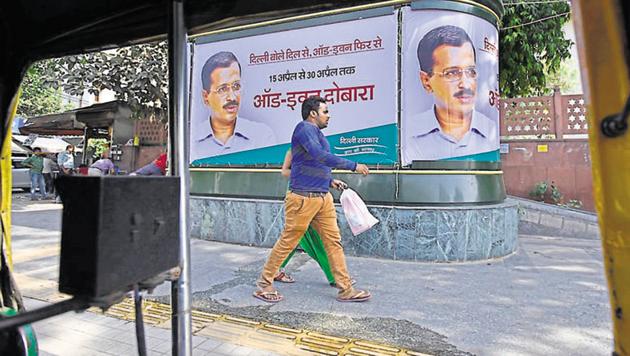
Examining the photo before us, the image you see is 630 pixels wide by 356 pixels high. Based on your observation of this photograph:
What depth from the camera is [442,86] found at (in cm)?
579

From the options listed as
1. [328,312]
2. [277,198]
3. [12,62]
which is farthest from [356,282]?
[12,62]

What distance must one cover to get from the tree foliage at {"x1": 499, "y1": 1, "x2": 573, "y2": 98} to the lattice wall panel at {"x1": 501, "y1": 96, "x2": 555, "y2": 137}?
5.84 feet

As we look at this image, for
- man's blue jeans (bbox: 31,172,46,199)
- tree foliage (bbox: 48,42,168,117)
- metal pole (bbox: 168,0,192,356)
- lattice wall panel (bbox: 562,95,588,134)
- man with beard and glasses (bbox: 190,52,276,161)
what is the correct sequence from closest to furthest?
metal pole (bbox: 168,0,192,356)
man with beard and glasses (bbox: 190,52,276,161)
lattice wall panel (bbox: 562,95,588,134)
tree foliage (bbox: 48,42,168,117)
man's blue jeans (bbox: 31,172,46,199)

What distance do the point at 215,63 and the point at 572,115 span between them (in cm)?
714

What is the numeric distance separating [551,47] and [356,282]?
28.2 feet

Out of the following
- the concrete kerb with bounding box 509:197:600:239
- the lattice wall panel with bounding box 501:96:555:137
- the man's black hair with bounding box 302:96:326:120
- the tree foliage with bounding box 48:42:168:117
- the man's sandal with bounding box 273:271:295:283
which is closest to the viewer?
the man's black hair with bounding box 302:96:326:120

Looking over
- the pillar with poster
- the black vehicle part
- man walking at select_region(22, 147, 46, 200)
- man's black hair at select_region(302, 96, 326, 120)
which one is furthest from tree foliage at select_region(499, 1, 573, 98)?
man walking at select_region(22, 147, 46, 200)

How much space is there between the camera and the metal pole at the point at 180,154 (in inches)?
85.3

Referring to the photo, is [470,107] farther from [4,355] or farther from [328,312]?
[4,355]

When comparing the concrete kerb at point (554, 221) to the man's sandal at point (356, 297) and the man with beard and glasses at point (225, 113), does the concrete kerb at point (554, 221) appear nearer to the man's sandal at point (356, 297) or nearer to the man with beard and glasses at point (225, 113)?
the man's sandal at point (356, 297)

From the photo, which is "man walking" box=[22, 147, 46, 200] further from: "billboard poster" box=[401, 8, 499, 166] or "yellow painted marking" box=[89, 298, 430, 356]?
"billboard poster" box=[401, 8, 499, 166]

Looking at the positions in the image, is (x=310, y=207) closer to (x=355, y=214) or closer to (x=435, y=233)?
(x=355, y=214)

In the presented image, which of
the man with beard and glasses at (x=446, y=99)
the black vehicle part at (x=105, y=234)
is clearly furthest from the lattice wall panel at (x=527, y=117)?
the black vehicle part at (x=105, y=234)

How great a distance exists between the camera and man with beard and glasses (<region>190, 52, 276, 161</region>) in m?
6.98
